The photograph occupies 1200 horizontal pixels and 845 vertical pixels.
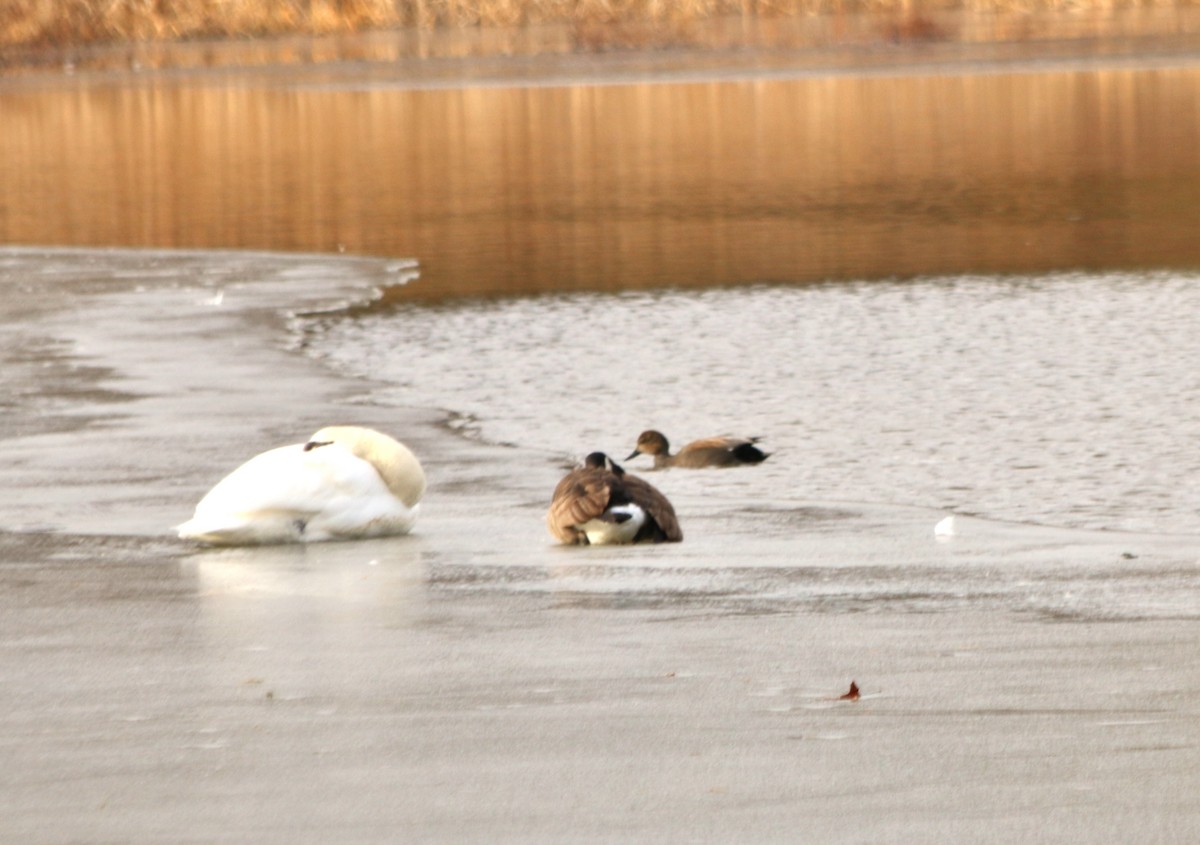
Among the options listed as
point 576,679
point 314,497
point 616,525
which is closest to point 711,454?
point 616,525

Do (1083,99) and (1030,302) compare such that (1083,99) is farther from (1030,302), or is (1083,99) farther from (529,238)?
(1030,302)

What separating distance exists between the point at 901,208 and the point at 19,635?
16406 millimetres

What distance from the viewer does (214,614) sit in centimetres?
673

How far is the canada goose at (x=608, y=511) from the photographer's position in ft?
25.2

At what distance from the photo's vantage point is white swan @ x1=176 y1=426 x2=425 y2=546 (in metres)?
7.74

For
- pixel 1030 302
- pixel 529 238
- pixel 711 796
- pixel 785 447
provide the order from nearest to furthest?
pixel 711 796 < pixel 785 447 < pixel 1030 302 < pixel 529 238

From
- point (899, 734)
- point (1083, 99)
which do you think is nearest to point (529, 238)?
point (899, 734)

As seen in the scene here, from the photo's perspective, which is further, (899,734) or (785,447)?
(785,447)

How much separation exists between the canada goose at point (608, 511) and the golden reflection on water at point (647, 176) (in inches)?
352

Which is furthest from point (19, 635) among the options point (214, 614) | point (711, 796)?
point (711, 796)

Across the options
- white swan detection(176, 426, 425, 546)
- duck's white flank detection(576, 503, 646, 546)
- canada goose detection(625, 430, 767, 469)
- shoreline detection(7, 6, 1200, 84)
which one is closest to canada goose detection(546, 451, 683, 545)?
duck's white flank detection(576, 503, 646, 546)

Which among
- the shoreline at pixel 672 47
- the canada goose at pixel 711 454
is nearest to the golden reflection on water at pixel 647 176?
the shoreline at pixel 672 47

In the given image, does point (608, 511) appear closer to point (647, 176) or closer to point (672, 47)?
point (647, 176)

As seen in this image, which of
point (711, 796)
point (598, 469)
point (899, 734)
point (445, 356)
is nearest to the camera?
point (711, 796)
